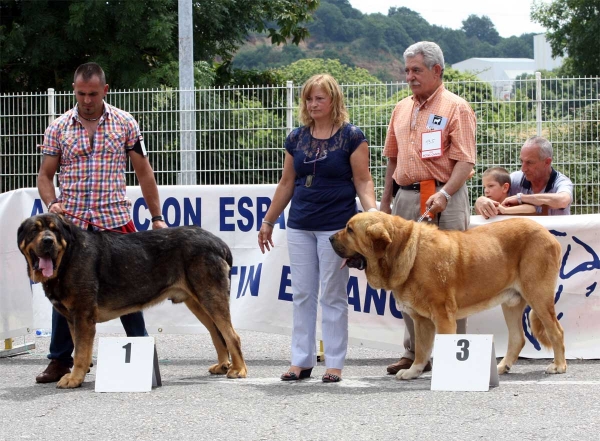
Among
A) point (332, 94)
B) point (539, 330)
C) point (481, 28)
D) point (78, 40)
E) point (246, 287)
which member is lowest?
point (539, 330)

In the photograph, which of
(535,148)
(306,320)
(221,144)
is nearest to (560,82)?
(221,144)

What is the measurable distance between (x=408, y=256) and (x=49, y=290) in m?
2.51

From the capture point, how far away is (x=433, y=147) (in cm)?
669

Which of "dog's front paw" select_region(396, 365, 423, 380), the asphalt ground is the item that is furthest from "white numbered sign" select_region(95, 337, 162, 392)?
"dog's front paw" select_region(396, 365, 423, 380)

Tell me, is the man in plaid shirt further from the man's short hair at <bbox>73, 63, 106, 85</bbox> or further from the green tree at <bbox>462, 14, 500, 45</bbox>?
the green tree at <bbox>462, 14, 500, 45</bbox>

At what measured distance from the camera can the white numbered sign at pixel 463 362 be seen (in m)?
6.14

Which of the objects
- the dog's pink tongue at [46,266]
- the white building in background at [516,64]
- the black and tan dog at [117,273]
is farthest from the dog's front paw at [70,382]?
the white building in background at [516,64]

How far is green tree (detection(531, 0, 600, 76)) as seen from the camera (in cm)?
3691

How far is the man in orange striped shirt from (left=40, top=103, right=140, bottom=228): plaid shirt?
2.07 metres

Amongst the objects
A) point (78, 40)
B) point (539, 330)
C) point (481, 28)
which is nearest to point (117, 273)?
point (539, 330)

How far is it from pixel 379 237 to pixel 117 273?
6.25 feet

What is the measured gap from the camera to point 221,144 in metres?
13.2

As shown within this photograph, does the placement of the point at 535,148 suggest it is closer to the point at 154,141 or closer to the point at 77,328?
the point at 77,328

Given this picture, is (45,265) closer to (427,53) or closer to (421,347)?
(421,347)
